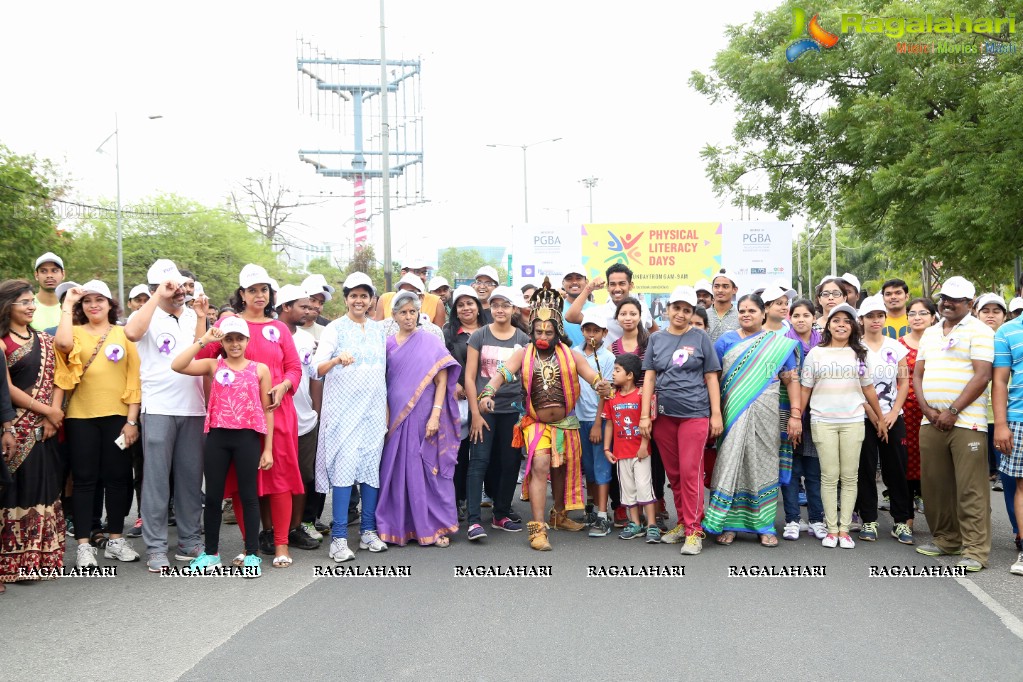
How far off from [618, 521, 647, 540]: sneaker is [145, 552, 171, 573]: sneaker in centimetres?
330

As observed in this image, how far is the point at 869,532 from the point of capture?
717 cm

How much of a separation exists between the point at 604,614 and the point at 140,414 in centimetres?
360

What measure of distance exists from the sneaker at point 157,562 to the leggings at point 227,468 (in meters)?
0.30

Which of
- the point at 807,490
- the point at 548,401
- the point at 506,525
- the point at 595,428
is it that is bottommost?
the point at 506,525

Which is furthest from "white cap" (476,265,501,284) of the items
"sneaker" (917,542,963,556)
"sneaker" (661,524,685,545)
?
"sneaker" (917,542,963,556)

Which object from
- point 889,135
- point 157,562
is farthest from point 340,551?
point 889,135

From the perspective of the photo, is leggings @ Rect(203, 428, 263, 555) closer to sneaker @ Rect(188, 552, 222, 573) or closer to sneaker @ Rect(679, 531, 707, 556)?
sneaker @ Rect(188, 552, 222, 573)

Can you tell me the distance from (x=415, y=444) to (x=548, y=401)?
3.46 ft

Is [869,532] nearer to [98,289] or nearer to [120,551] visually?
[120,551]

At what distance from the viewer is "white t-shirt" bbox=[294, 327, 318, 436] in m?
7.33

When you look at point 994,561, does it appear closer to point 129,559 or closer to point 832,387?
point 832,387

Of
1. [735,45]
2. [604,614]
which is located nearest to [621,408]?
[604,614]

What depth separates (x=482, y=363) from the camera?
25.0 ft

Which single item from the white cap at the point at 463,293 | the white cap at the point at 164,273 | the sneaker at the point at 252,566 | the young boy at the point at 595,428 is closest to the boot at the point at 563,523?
the young boy at the point at 595,428
